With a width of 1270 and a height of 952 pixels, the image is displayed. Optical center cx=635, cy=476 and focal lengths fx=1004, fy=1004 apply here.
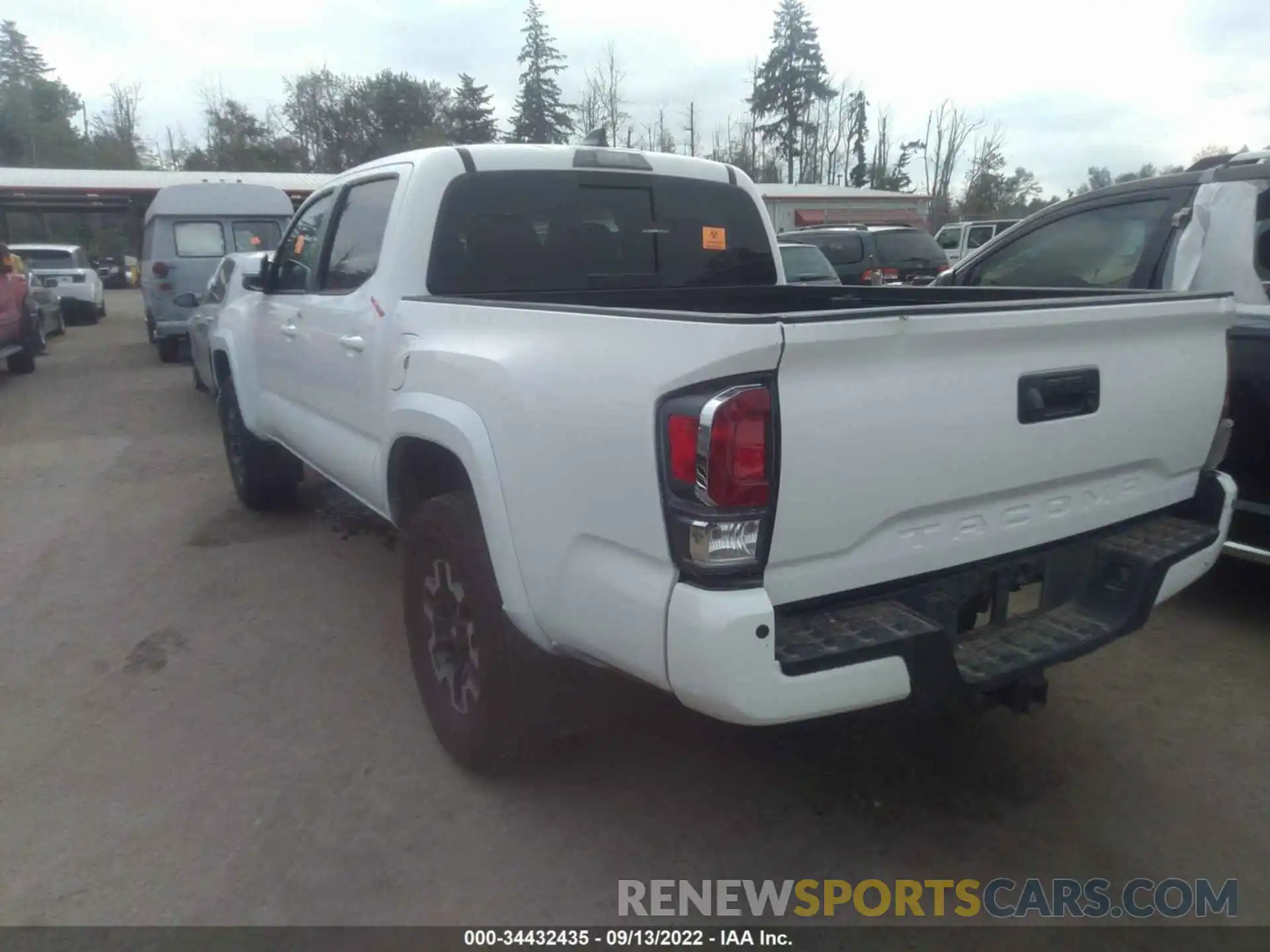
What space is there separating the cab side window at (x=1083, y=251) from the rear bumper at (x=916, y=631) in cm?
227

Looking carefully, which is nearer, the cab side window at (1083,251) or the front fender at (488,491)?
the front fender at (488,491)

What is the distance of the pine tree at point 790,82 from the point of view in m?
59.6

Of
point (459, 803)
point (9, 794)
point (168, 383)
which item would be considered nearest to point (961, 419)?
point (459, 803)

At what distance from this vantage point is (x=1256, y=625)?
452 centimetres

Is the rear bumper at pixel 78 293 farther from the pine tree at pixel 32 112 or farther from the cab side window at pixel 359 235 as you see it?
the pine tree at pixel 32 112

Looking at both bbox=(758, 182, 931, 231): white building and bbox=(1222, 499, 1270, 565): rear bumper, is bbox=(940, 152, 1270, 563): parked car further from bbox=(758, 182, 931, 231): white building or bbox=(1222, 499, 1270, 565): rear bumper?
bbox=(758, 182, 931, 231): white building

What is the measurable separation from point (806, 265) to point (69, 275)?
54.0 ft

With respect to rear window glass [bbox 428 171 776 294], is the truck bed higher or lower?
lower

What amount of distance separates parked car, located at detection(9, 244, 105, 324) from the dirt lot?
1906cm

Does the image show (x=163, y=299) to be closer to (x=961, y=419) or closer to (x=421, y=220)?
(x=421, y=220)

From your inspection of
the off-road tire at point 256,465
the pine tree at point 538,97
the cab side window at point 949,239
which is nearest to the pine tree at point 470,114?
the pine tree at point 538,97

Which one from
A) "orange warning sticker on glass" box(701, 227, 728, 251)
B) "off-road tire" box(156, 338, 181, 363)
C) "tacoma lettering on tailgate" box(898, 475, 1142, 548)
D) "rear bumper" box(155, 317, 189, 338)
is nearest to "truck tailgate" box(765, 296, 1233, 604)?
"tacoma lettering on tailgate" box(898, 475, 1142, 548)

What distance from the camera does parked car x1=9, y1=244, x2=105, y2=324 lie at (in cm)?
2119

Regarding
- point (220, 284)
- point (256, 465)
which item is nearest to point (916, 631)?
point (256, 465)
